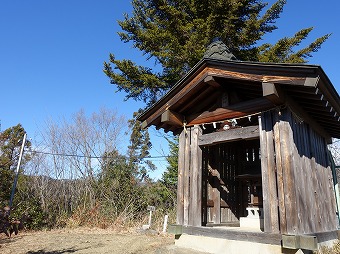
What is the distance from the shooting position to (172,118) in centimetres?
591

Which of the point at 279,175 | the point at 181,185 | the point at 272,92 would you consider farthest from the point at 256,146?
the point at 272,92

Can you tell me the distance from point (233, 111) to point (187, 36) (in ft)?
24.2

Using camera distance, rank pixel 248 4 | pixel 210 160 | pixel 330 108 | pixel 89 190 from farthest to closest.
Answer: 1. pixel 89 190
2. pixel 248 4
3. pixel 210 160
4. pixel 330 108

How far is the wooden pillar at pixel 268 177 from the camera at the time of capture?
168 inches

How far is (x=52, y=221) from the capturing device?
12.1 meters

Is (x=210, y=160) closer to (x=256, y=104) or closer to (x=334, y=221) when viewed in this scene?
(x=256, y=104)

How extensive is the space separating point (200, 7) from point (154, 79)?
Result: 3823 millimetres

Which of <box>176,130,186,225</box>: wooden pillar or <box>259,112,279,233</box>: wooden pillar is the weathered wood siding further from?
<box>176,130,186,225</box>: wooden pillar

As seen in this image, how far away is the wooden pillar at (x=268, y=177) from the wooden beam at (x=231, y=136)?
217 millimetres

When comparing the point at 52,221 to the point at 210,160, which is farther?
the point at 52,221

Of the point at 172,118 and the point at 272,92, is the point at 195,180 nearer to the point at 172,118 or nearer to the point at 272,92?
the point at 172,118

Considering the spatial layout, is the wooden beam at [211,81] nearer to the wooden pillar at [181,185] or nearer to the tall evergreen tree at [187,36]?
the wooden pillar at [181,185]

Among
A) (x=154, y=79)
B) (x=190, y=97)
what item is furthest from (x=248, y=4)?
(x=190, y=97)

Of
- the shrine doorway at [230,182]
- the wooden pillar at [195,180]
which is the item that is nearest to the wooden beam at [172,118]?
the wooden pillar at [195,180]
